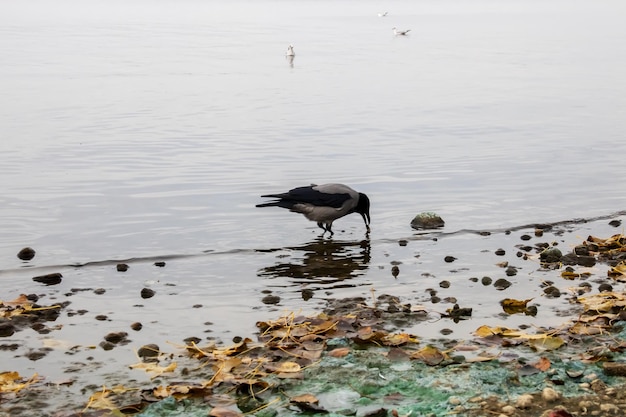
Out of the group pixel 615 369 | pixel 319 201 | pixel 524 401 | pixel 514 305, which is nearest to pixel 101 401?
pixel 524 401

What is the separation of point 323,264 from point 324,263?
8 cm

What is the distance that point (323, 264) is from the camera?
1273 centimetres

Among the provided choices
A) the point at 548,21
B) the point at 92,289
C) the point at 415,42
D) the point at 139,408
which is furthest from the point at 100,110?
the point at 548,21

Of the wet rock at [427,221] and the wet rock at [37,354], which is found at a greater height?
the wet rock at [427,221]

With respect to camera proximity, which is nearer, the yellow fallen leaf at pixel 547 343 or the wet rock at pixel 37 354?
the yellow fallen leaf at pixel 547 343

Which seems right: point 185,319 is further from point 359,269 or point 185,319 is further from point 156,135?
point 156,135

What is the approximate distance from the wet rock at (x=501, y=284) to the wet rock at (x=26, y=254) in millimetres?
6544

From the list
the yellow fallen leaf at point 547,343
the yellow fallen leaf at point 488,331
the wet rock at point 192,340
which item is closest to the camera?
the yellow fallen leaf at point 547,343

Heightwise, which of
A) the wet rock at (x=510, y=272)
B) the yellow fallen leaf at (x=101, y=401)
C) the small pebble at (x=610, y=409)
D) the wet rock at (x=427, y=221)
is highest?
the wet rock at (x=427, y=221)

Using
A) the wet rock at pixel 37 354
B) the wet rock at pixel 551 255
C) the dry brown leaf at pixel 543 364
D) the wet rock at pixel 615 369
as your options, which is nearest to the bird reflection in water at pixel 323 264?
the wet rock at pixel 551 255

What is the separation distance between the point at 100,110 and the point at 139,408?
2312cm

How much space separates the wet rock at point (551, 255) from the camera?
1180 cm

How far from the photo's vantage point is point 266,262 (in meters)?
12.9

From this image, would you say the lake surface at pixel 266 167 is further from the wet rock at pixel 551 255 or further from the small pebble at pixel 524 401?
the small pebble at pixel 524 401
